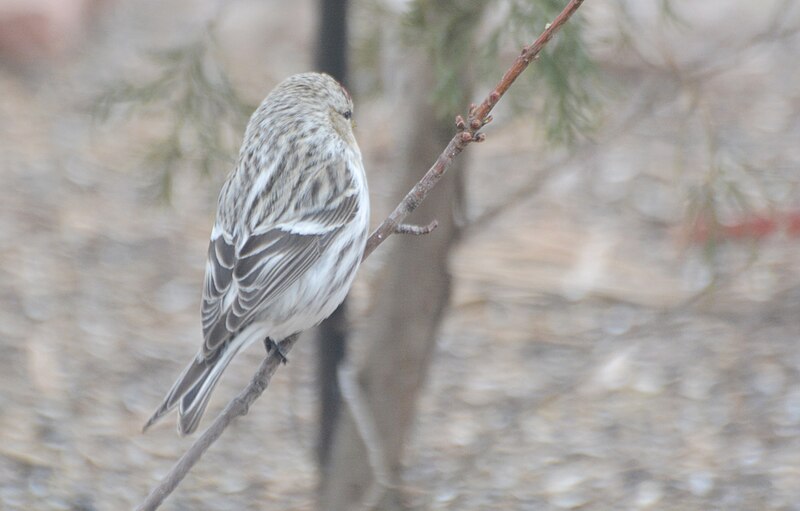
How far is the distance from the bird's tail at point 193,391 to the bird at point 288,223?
78 millimetres

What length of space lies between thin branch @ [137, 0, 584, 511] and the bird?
317 millimetres

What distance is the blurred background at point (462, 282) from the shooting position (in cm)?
414

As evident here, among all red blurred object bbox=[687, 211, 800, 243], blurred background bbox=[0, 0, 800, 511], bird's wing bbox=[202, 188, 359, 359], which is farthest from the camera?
red blurred object bbox=[687, 211, 800, 243]

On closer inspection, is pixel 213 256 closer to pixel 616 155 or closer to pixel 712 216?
pixel 712 216

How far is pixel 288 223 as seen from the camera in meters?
3.54

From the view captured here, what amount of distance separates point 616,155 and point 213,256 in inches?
211

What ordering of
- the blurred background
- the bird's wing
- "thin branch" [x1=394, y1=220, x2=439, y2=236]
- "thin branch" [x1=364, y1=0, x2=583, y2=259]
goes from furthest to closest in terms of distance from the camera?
the blurred background
the bird's wing
"thin branch" [x1=394, y1=220, x2=439, y2=236]
"thin branch" [x1=364, y1=0, x2=583, y2=259]

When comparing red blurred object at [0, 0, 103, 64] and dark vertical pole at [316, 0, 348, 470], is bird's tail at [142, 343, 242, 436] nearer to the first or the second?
dark vertical pole at [316, 0, 348, 470]

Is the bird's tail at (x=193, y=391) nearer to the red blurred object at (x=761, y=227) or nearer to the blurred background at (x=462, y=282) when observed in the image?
the blurred background at (x=462, y=282)

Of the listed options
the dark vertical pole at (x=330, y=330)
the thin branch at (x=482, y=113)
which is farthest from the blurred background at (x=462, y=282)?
the thin branch at (x=482, y=113)

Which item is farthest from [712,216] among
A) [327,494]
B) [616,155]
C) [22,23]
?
[22,23]

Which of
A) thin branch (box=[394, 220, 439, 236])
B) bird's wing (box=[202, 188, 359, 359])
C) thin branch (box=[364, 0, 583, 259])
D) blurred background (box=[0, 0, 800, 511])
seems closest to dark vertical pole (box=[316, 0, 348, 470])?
blurred background (box=[0, 0, 800, 511])

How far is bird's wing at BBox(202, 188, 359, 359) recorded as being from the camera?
327 cm

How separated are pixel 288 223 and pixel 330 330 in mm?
1019
